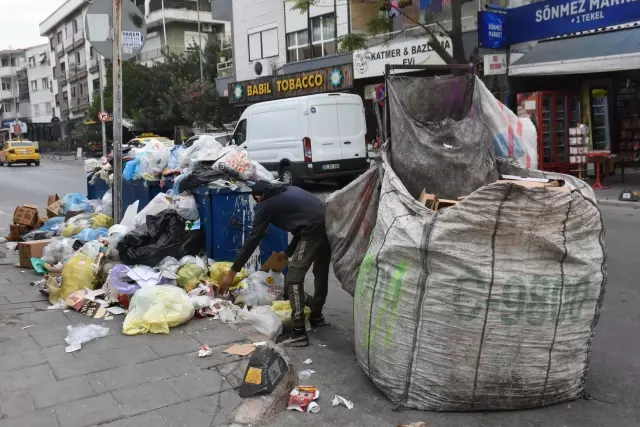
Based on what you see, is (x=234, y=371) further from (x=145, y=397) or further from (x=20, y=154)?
(x=20, y=154)

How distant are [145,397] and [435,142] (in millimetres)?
2548

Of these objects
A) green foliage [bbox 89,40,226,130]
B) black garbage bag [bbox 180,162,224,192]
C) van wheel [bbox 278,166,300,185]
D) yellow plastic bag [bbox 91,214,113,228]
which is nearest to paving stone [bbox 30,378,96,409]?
black garbage bag [bbox 180,162,224,192]

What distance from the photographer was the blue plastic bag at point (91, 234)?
7.46 m

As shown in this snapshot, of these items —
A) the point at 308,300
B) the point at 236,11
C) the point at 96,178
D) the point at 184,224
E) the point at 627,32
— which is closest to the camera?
the point at 308,300

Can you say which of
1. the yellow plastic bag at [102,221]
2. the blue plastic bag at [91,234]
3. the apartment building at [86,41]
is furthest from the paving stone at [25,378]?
the apartment building at [86,41]

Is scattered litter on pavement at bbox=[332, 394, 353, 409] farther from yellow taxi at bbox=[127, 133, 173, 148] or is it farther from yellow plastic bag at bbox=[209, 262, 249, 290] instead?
yellow taxi at bbox=[127, 133, 173, 148]

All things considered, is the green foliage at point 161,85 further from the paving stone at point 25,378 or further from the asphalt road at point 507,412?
the paving stone at point 25,378

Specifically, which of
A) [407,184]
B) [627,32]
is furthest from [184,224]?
[627,32]

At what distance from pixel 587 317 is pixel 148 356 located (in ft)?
9.53

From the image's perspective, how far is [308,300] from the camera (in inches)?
207

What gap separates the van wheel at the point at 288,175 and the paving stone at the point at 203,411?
11.4m

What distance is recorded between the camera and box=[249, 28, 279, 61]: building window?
88.8 feet

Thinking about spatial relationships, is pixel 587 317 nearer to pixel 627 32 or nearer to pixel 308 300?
pixel 308 300

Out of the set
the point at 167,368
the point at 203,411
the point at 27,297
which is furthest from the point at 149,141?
the point at 203,411
